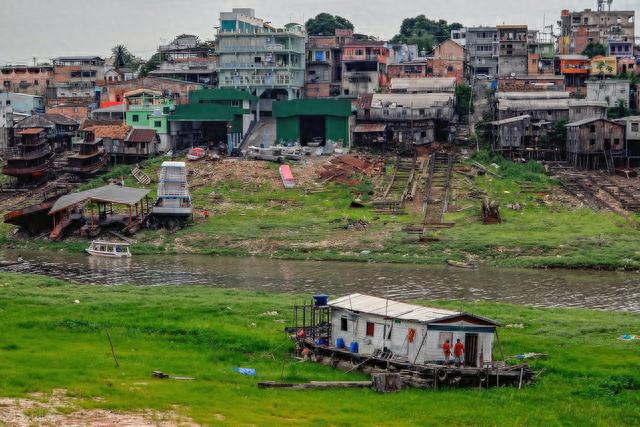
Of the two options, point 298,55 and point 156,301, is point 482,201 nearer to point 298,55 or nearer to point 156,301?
point 156,301

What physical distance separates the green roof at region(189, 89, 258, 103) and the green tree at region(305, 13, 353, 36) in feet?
130

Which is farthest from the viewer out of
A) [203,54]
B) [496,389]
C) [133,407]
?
[203,54]

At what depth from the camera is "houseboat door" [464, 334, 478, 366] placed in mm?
33125

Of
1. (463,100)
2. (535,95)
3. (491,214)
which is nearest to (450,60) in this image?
(463,100)

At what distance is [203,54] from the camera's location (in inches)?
4291

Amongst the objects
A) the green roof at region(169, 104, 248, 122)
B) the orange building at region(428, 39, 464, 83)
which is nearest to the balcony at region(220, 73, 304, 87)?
the green roof at region(169, 104, 248, 122)

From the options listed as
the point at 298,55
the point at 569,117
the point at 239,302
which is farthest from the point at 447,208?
the point at 298,55

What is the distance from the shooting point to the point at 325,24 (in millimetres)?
132750

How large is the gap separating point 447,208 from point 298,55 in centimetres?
3399

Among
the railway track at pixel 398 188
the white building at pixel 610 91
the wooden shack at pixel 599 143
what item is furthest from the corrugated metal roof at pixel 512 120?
the white building at pixel 610 91

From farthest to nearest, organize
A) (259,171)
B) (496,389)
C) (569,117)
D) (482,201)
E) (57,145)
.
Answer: (57,145)
(569,117)
(259,171)
(482,201)
(496,389)

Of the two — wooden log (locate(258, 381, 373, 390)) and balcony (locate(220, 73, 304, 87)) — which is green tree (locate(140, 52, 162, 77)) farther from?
wooden log (locate(258, 381, 373, 390))

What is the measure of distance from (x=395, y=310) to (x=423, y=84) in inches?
2381

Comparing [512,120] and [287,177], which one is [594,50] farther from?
[287,177]
